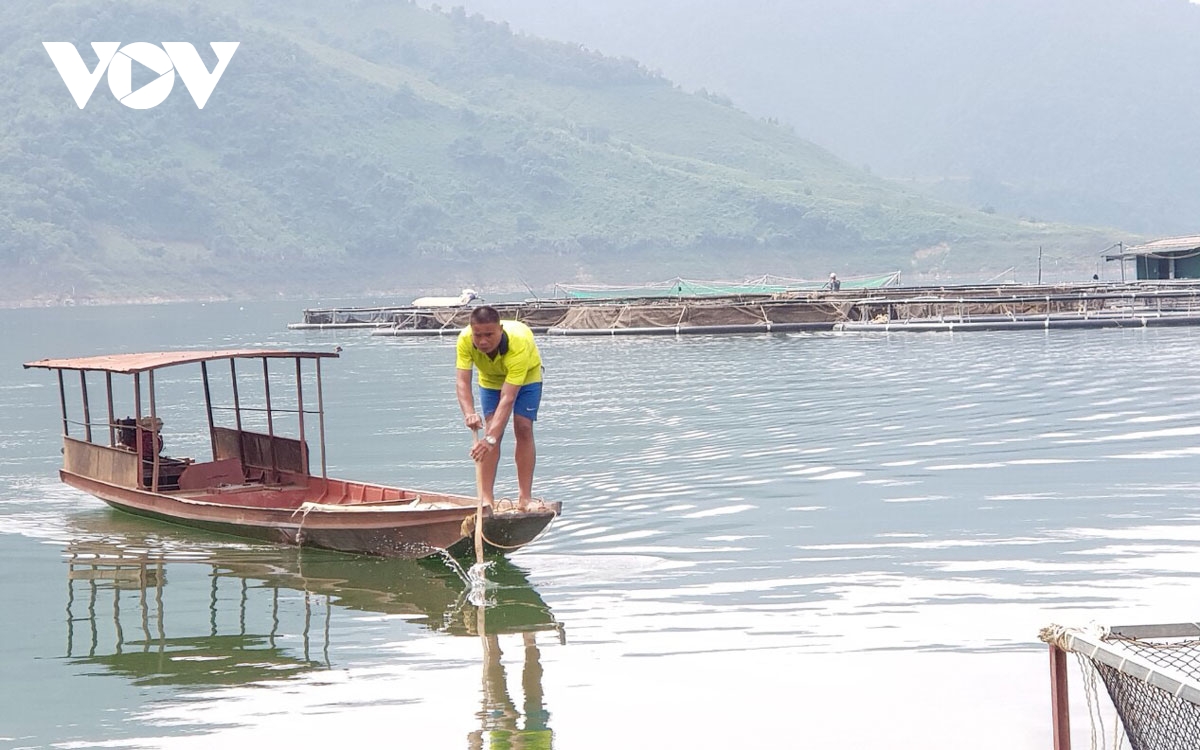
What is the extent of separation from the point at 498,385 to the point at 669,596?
8.07ft

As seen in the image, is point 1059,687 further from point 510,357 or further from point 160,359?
point 160,359

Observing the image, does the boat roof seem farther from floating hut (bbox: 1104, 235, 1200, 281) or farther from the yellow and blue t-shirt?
floating hut (bbox: 1104, 235, 1200, 281)

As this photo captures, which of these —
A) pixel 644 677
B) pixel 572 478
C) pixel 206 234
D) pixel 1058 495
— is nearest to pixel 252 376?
pixel 572 478

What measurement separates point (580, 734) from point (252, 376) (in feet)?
146

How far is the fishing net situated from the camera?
6418mm

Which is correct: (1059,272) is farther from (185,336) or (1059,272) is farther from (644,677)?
(644,677)

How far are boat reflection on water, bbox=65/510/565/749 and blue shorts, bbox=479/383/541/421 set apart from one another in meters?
1.57

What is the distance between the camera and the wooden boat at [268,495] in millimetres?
14805

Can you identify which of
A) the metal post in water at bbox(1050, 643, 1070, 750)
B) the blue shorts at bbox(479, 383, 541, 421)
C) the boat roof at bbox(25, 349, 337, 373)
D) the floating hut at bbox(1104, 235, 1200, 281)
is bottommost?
the metal post in water at bbox(1050, 643, 1070, 750)

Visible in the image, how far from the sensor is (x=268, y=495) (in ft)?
61.3

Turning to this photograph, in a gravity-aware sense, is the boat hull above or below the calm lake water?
above

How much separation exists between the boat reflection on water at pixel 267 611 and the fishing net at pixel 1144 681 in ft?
13.0

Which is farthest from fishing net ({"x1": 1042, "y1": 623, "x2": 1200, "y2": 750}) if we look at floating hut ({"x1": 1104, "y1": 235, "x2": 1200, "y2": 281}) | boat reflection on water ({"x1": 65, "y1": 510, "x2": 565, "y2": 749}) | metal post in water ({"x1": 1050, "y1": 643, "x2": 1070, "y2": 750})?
floating hut ({"x1": 1104, "y1": 235, "x2": 1200, "y2": 281})

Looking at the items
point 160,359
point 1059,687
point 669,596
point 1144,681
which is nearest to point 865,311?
point 160,359
